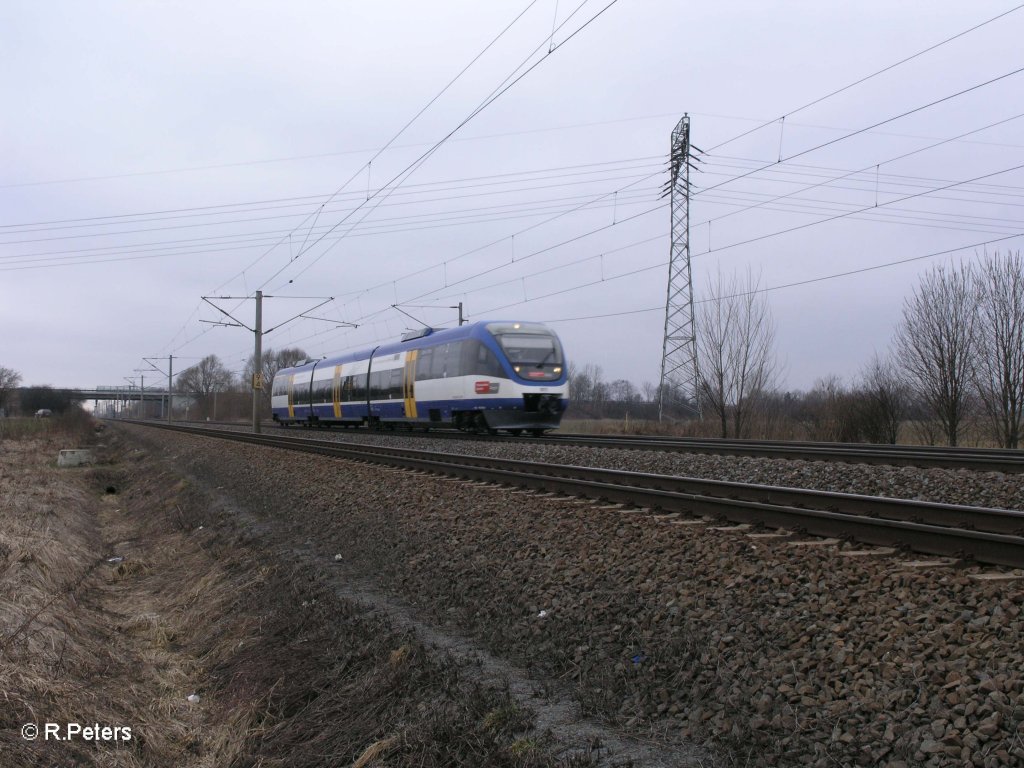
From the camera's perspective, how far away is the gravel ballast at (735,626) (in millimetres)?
3764

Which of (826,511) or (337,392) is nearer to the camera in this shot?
(826,511)

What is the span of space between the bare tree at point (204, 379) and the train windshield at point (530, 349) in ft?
286

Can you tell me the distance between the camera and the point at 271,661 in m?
6.50

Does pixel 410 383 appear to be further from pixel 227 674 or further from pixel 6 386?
pixel 6 386

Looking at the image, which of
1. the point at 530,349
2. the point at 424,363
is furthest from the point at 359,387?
the point at 530,349

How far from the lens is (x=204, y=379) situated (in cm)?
11088


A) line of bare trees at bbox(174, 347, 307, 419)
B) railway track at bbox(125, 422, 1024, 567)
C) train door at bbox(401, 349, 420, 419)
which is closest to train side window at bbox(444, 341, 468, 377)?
train door at bbox(401, 349, 420, 419)

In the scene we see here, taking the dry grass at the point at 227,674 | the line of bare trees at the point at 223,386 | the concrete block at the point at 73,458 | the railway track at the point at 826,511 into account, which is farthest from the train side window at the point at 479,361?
the line of bare trees at the point at 223,386

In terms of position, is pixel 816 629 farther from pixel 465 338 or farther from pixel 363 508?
pixel 465 338

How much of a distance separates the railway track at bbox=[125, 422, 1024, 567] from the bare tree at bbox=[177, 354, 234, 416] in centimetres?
9874

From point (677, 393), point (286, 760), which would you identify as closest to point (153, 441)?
point (677, 393)

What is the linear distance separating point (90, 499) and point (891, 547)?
21653 millimetres

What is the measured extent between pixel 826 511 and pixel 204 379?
113 m

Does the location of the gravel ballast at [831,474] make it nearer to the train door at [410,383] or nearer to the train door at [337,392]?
the train door at [410,383]
